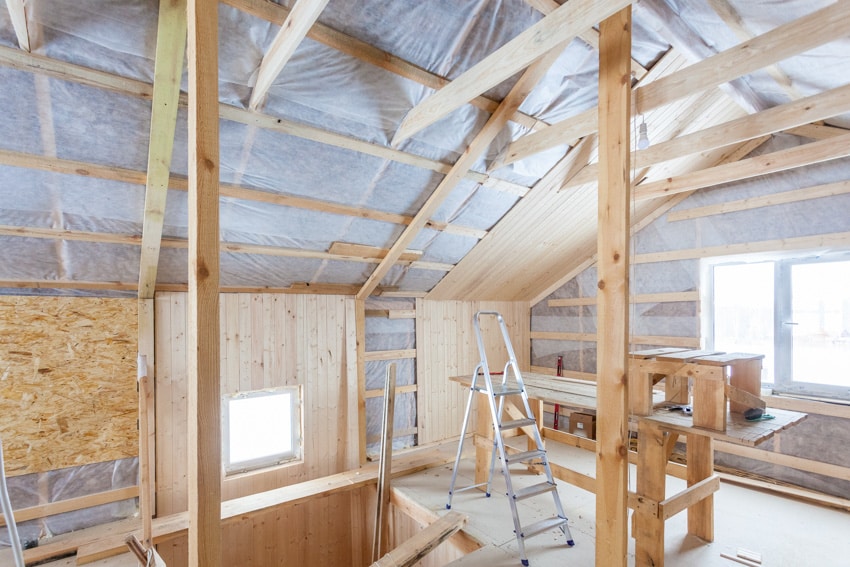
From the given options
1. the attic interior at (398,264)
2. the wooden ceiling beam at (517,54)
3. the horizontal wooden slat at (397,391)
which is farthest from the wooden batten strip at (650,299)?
the wooden ceiling beam at (517,54)

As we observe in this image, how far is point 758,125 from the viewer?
2555mm

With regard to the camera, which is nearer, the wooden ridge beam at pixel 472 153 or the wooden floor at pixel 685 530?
the wooden ridge beam at pixel 472 153

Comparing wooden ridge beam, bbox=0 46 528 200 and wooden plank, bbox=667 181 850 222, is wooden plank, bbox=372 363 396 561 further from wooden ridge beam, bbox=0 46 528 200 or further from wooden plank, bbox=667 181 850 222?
wooden plank, bbox=667 181 850 222

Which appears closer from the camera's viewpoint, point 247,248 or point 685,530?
point 685,530

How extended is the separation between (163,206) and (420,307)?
2.87m

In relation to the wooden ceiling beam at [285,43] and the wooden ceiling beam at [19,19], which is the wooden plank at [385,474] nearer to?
the wooden ceiling beam at [285,43]

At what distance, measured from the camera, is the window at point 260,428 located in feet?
12.5

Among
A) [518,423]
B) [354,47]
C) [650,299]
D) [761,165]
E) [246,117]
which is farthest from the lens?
[650,299]

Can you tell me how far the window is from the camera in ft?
12.5

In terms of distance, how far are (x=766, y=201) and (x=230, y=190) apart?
4.65m

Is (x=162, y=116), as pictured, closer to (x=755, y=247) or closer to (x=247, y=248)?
(x=247, y=248)

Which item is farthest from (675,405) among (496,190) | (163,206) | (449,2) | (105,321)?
(105,321)

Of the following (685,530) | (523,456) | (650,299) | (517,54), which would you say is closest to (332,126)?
(517,54)

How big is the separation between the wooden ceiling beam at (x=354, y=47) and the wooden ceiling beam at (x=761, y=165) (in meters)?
1.97
